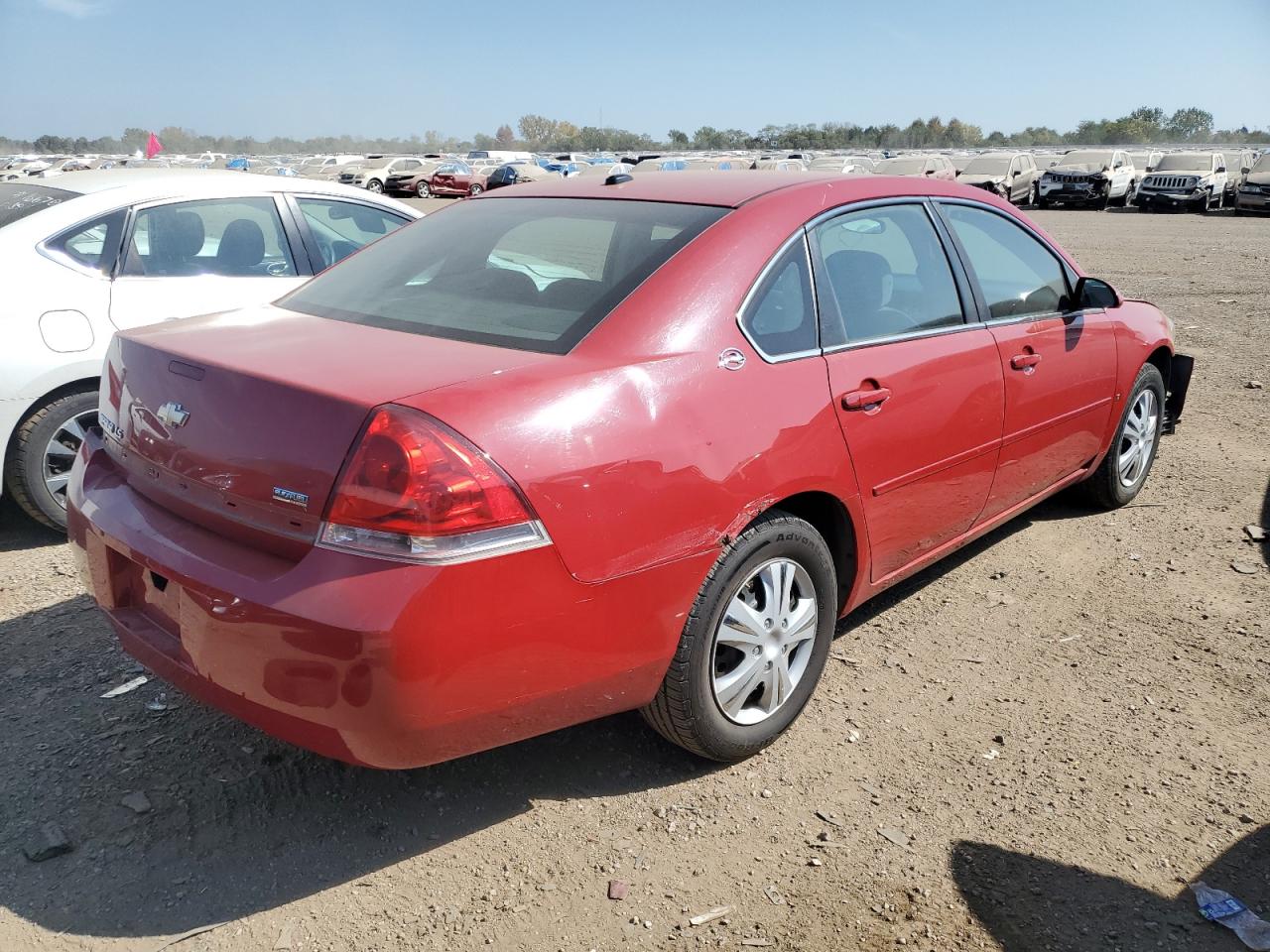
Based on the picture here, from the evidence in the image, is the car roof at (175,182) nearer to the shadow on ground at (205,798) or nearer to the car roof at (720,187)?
the car roof at (720,187)

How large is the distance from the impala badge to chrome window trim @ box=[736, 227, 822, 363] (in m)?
1.24

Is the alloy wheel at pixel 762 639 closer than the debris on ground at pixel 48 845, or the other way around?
the debris on ground at pixel 48 845

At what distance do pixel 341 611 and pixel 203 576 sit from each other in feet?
1.42

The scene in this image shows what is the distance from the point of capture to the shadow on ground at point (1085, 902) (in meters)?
2.36

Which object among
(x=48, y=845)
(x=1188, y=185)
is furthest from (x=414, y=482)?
(x=1188, y=185)

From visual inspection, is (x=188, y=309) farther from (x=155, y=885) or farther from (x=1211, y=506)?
(x=1211, y=506)

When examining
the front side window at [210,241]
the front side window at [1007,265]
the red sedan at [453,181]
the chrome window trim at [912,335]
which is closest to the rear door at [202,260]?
the front side window at [210,241]

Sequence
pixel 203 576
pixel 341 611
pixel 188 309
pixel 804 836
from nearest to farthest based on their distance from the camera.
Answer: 1. pixel 341 611
2. pixel 203 576
3. pixel 804 836
4. pixel 188 309

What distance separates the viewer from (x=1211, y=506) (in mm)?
5199

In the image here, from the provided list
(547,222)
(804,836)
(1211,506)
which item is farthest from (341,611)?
(1211,506)

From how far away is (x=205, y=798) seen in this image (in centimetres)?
285

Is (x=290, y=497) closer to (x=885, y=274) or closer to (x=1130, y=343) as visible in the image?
(x=885, y=274)

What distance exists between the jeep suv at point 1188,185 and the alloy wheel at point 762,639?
28772mm

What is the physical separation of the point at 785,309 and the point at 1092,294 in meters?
2.13
